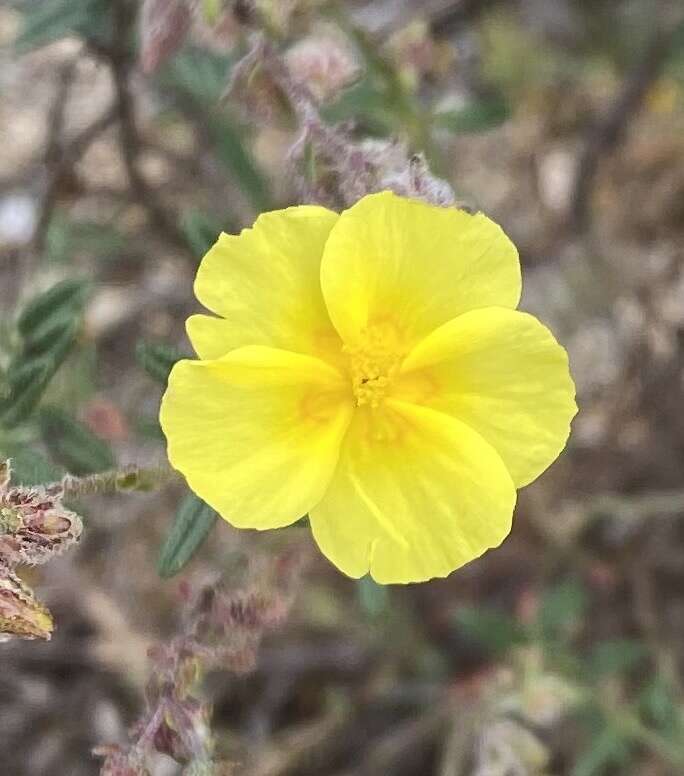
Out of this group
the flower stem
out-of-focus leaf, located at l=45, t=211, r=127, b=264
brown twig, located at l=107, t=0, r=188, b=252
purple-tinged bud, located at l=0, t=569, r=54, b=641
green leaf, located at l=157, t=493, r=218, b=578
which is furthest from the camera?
out-of-focus leaf, located at l=45, t=211, r=127, b=264

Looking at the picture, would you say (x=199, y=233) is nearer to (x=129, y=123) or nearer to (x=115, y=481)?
(x=115, y=481)

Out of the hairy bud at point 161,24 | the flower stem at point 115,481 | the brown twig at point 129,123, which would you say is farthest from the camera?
the brown twig at point 129,123

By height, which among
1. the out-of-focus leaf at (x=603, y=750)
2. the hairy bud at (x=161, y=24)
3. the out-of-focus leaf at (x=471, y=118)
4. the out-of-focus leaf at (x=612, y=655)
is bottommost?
the out-of-focus leaf at (x=612, y=655)

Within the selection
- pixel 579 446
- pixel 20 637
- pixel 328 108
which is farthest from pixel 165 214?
pixel 20 637

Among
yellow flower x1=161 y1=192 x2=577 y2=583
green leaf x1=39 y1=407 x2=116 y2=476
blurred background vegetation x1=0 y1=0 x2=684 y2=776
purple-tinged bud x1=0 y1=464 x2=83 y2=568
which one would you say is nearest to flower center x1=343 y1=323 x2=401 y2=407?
yellow flower x1=161 y1=192 x2=577 y2=583

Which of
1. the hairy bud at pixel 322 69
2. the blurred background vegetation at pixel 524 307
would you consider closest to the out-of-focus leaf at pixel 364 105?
the blurred background vegetation at pixel 524 307

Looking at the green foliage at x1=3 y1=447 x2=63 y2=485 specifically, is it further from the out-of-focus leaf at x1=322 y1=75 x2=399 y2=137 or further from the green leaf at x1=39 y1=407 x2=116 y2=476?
the out-of-focus leaf at x1=322 y1=75 x2=399 y2=137

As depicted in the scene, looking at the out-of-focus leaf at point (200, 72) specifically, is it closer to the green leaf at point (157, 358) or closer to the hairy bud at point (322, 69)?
the hairy bud at point (322, 69)

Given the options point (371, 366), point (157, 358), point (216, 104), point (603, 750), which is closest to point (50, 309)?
point (157, 358)
